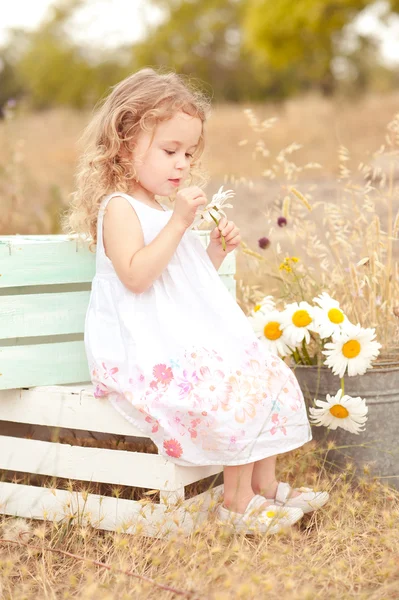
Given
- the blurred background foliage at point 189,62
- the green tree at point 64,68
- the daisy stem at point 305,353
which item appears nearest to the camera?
the daisy stem at point 305,353

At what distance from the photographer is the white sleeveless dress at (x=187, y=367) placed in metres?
2.01

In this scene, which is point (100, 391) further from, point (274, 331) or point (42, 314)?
point (274, 331)

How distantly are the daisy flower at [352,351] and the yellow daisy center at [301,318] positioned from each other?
0.31ft

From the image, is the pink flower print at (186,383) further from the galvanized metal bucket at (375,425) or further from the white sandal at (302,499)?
the galvanized metal bucket at (375,425)

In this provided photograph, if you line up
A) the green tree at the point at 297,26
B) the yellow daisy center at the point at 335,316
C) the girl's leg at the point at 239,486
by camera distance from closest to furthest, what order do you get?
the girl's leg at the point at 239,486 < the yellow daisy center at the point at 335,316 < the green tree at the point at 297,26

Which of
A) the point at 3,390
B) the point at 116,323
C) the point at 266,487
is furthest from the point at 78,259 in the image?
the point at 266,487

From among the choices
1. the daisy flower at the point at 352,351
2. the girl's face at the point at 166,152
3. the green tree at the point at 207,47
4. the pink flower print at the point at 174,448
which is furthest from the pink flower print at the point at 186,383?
the green tree at the point at 207,47

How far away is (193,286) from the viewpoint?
87.2 inches

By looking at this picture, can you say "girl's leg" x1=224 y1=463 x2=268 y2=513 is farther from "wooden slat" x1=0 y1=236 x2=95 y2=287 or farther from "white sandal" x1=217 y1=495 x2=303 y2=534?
"wooden slat" x1=0 y1=236 x2=95 y2=287

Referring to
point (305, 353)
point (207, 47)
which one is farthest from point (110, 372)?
point (207, 47)

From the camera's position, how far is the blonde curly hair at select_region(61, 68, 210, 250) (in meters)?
2.20

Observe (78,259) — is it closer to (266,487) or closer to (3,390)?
(3,390)

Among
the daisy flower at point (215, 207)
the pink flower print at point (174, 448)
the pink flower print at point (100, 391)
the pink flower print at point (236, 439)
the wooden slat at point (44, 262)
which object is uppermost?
the daisy flower at point (215, 207)

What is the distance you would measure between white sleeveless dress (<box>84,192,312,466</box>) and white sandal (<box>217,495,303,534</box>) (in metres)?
0.14
